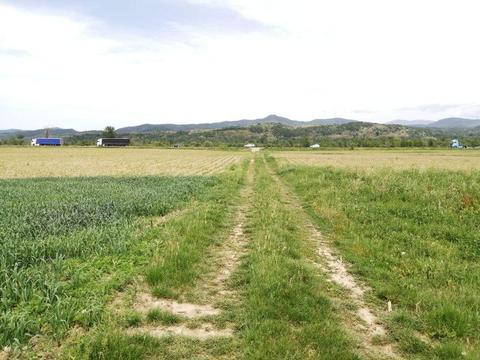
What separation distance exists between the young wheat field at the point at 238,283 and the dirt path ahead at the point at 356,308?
0.03 m

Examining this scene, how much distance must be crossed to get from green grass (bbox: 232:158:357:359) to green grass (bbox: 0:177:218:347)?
2.34 m

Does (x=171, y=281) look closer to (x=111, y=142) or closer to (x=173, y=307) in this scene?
(x=173, y=307)

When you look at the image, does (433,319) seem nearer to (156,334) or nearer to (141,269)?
(156,334)

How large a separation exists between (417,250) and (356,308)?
3.95 meters

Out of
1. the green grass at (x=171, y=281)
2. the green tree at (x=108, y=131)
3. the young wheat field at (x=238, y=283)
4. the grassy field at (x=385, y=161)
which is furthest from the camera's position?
the green tree at (x=108, y=131)

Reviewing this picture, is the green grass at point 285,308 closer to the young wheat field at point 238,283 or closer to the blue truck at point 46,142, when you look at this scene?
the young wheat field at point 238,283

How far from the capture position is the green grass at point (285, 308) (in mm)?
4640

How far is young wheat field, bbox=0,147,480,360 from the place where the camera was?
15.7ft

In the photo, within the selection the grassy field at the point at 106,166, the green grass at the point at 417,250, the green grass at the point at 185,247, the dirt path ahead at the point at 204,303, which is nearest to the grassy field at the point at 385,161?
the green grass at the point at 417,250

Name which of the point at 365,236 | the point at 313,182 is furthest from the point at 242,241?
the point at 313,182

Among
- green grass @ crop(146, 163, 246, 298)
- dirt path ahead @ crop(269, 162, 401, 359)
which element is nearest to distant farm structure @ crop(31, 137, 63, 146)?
green grass @ crop(146, 163, 246, 298)

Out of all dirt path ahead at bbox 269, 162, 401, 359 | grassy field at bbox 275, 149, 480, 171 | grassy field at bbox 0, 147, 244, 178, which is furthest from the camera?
grassy field at bbox 275, 149, 480, 171

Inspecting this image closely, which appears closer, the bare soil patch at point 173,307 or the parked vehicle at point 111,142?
the bare soil patch at point 173,307

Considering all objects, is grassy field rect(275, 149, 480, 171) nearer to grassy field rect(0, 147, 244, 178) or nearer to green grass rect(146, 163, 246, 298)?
grassy field rect(0, 147, 244, 178)
